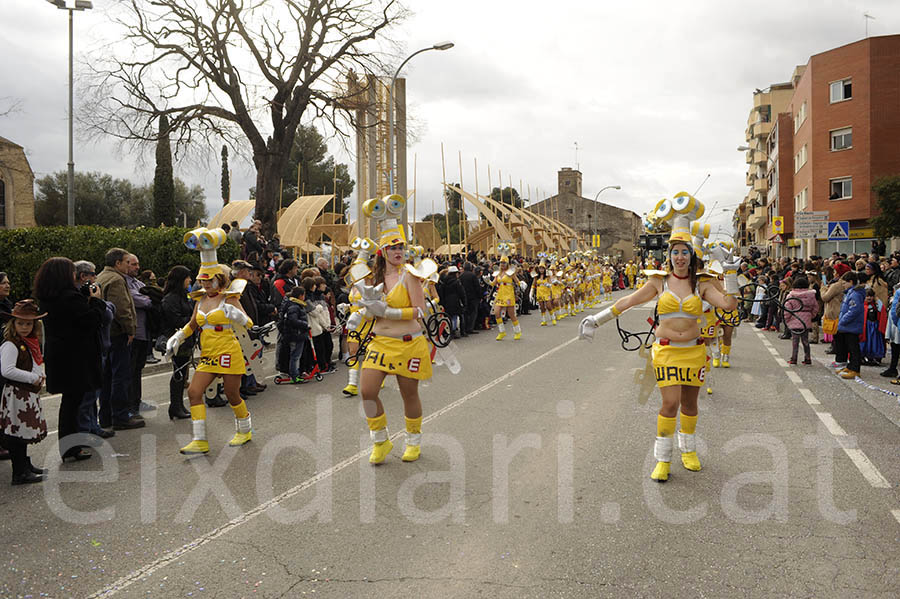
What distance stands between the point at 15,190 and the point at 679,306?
4622 cm

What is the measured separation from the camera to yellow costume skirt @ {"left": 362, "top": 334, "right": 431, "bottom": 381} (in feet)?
19.6

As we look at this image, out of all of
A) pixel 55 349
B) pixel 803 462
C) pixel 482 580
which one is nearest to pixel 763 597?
pixel 482 580

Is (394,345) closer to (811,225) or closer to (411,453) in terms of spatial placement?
(411,453)

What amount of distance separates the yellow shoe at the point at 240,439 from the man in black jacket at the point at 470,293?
10560mm

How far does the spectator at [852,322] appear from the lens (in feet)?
34.8

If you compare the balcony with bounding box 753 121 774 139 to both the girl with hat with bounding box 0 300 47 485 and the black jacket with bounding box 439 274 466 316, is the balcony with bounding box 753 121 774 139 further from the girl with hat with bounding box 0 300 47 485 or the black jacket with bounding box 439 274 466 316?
the girl with hat with bounding box 0 300 47 485

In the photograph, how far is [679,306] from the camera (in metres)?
5.73

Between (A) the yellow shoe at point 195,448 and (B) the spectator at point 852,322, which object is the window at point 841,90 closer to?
(B) the spectator at point 852,322

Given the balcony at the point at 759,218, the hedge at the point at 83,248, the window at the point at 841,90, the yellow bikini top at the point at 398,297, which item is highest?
the window at the point at 841,90

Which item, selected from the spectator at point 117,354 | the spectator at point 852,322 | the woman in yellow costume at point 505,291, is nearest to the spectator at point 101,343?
the spectator at point 117,354

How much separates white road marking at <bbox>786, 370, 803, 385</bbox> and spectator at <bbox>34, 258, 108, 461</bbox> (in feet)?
30.3

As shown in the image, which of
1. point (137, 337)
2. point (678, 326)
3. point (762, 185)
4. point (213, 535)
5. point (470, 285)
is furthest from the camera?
point (762, 185)

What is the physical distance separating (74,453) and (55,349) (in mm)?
978

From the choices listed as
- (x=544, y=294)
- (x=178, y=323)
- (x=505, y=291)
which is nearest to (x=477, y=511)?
(x=178, y=323)
